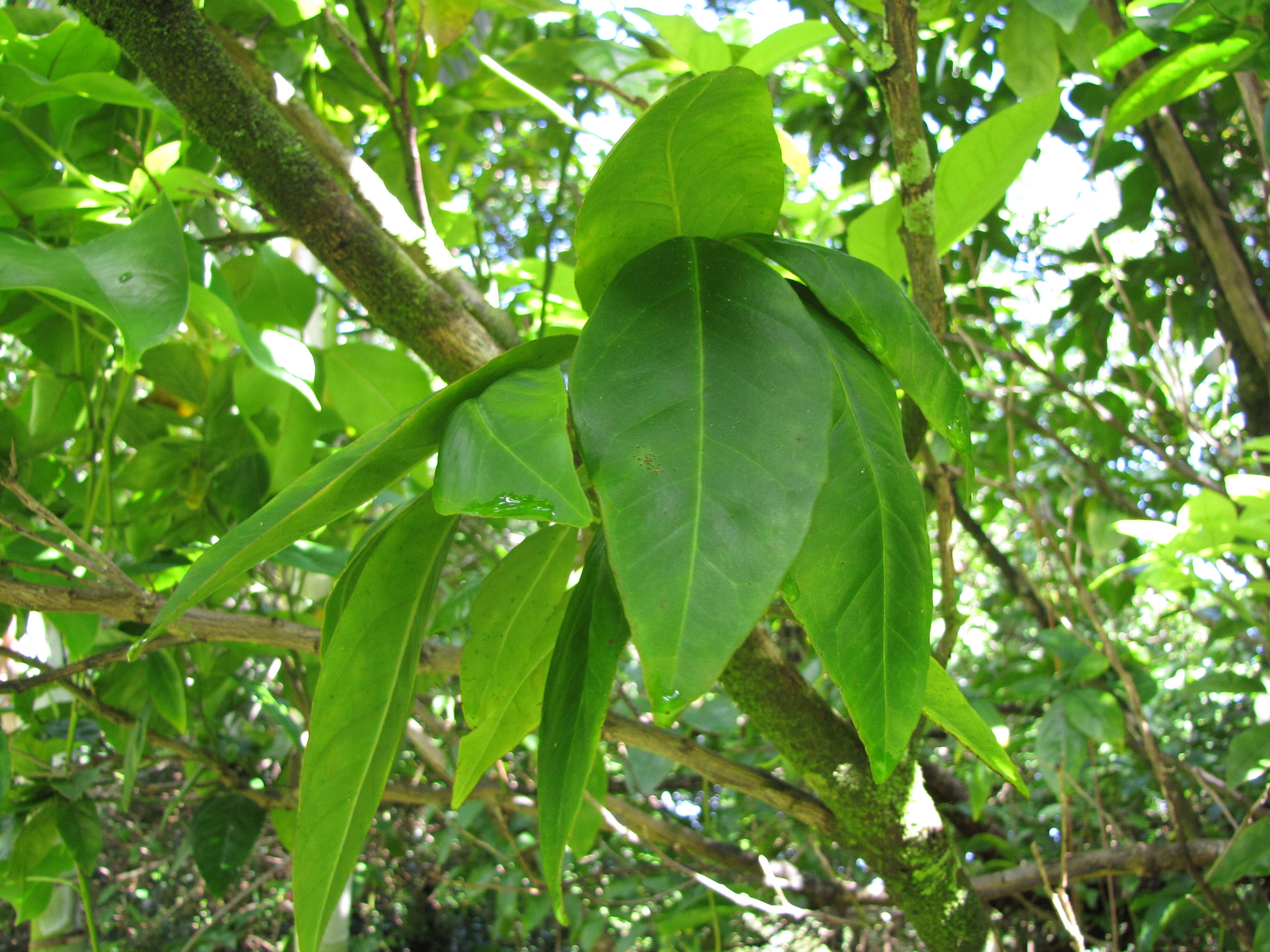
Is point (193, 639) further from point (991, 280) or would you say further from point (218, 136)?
point (991, 280)

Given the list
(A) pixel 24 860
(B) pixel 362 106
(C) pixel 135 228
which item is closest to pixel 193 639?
(C) pixel 135 228

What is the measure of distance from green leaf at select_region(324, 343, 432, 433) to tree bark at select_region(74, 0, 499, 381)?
11 centimetres

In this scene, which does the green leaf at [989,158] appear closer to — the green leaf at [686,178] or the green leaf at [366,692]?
the green leaf at [686,178]

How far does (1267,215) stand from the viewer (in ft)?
3.70

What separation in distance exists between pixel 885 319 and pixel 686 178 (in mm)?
95

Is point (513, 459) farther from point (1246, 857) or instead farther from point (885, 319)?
point (1246, 857)

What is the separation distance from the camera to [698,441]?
284 mm

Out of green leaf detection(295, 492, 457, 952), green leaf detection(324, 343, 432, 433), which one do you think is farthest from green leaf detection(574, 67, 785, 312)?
green leaf detection(324, 343, 432, 433)

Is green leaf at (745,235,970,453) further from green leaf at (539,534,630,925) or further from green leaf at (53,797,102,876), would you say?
green leaf at (53,797,102,876)

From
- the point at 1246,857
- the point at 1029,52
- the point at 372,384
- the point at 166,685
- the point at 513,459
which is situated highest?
the point at 1029,52

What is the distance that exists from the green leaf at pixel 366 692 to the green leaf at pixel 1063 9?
66 centimetres

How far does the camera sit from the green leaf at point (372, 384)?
0.67 metres

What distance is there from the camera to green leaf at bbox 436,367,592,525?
0.26m

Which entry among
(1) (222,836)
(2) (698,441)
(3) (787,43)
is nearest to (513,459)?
(2) (698,441)
